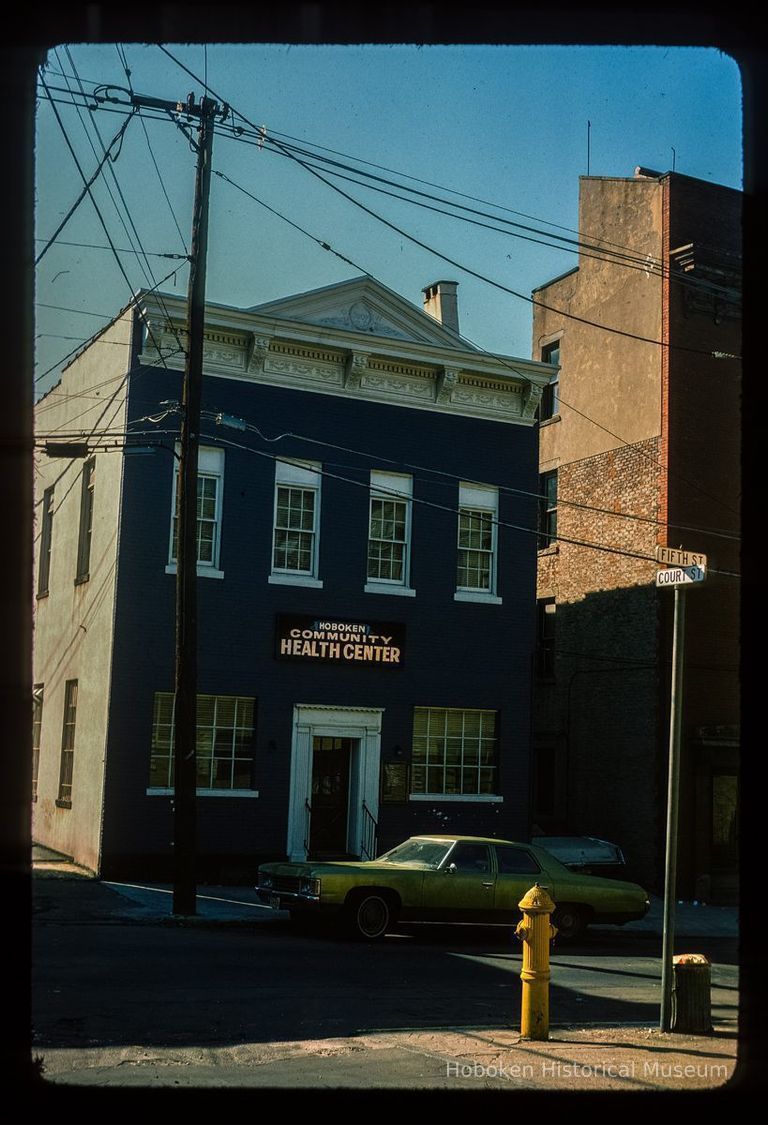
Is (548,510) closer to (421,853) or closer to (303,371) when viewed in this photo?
(303,371)

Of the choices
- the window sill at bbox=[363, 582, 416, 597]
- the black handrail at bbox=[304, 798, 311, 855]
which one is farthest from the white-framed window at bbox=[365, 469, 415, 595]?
the black handrail at bbox=[304, 798, 311, 855]

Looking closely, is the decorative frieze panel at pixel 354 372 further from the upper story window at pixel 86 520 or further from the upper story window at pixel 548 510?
the upper story window at pixel 548 510

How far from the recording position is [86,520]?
24.2m

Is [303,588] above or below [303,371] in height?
below

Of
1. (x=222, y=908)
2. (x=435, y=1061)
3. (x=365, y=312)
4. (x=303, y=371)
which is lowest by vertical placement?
(x=222, y=908)

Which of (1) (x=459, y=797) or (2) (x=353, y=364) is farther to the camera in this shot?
(1) (x=459, y=797)

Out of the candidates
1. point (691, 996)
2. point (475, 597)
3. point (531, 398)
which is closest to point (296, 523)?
point (475, 597)

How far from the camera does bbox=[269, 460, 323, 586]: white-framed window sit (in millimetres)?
22797

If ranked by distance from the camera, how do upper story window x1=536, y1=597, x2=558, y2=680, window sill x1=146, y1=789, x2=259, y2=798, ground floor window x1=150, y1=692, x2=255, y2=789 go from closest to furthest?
window sill x1=146, y1=789, x2=259, y2=798 < ground floor window x1=150, y1=692, x2=255, y2=789 < upper story window x1=536, y1=597, x2=558, y2=680

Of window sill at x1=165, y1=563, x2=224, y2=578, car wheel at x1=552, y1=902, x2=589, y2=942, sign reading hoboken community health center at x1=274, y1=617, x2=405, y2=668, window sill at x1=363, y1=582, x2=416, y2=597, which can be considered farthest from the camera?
window sill at x1=363, y1=582, x2=416, y2=597

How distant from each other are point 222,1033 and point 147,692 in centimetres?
1249

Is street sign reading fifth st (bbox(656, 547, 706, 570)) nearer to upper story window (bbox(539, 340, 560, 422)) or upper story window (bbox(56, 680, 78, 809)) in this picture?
upper story window (bbox(56, 680, 78, 809))

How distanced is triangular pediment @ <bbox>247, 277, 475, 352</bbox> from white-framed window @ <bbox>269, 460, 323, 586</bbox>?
9.17 feet

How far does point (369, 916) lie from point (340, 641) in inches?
324
